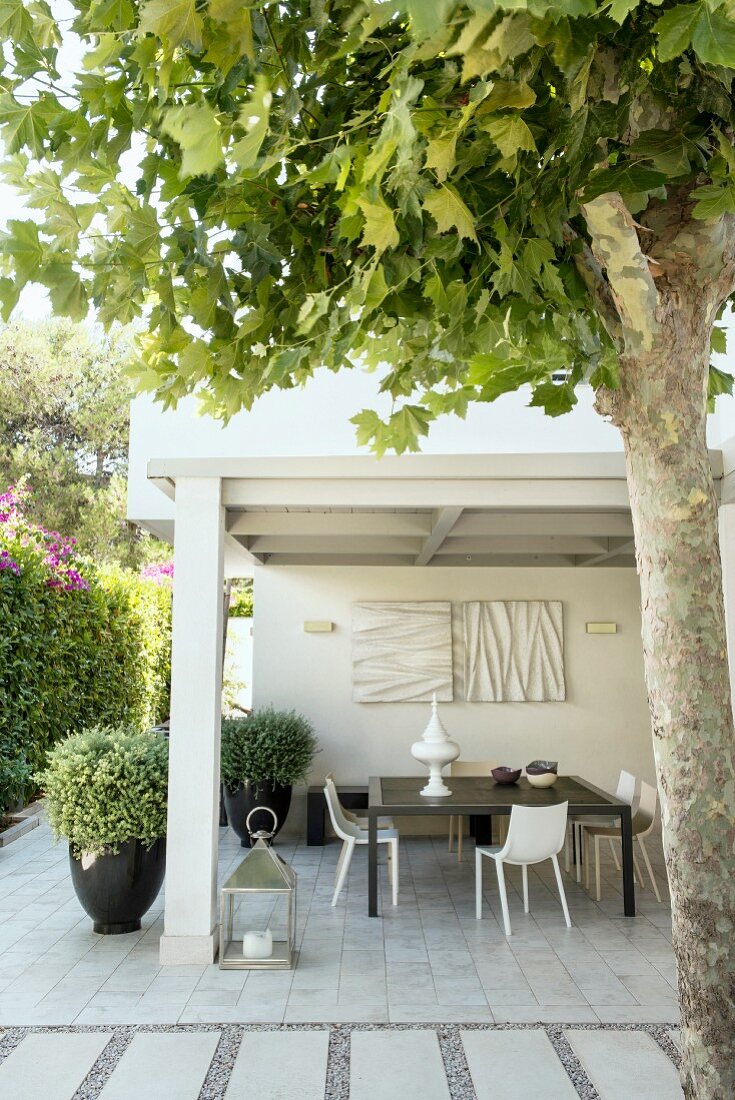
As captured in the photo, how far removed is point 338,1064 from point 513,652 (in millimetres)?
Answer: 5870

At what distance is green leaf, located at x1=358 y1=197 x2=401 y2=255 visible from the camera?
2070 mm

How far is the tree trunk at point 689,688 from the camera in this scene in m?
2.30

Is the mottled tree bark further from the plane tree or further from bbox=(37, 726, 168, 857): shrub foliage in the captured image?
bbox=(37, 726, 168, 857): shrub foliage

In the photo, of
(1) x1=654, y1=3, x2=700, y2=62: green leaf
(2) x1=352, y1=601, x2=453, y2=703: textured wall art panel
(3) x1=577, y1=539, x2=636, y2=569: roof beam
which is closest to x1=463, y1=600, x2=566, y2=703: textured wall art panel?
(2) x1=352, y1=601, x2=453, y2=703: textured wall art panel

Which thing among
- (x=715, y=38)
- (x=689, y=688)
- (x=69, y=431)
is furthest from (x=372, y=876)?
(x=69, y=431)

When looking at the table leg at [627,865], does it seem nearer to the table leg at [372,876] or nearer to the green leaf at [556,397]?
the table leg at [372,876]

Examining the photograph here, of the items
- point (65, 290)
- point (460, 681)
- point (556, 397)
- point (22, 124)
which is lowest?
point (460, 681)

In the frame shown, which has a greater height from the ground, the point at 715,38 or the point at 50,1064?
the point at 715,38

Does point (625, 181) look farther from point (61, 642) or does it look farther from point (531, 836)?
point (61, 642)

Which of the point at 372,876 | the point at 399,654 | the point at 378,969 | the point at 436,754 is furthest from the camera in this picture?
the point at 399,654

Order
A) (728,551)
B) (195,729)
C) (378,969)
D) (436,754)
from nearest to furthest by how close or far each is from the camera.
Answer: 1. (378,969)
2. (195,729)
3. (728,551)
4. (436,754)

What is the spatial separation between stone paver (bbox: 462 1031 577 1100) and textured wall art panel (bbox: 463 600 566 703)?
529 centimetres

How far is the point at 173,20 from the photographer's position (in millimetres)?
1794

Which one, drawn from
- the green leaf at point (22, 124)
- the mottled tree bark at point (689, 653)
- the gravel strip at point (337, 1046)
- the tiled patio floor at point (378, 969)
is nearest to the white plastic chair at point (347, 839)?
the tiled patio floor at point (378, 969)
